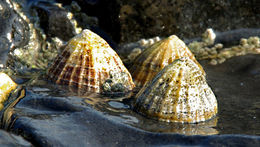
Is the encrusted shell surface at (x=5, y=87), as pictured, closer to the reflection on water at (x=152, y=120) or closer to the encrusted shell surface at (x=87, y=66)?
the reflection on water at (x=152, y=120)

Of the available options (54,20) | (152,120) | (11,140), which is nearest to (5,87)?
(11,140)

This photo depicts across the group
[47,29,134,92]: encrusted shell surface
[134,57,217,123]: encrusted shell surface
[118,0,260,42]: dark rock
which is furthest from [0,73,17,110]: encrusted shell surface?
[118,0,260,42]: dark rock

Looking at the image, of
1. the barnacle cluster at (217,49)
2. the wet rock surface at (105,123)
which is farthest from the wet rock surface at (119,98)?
the barnacle cluster at (217,49)

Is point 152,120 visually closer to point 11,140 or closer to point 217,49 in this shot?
point 11,140

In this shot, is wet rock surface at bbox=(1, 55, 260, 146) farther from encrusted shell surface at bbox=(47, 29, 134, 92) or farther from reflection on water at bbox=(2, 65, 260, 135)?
encrusted shell surface at bbox=(47, 29, 134, 92)

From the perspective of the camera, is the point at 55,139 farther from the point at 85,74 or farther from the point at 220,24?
the point at 220,24

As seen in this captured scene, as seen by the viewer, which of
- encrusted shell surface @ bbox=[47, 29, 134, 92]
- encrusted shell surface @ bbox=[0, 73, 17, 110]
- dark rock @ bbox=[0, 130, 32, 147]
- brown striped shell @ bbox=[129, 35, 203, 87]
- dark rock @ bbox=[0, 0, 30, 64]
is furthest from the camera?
dark rock @ bbox=[0, 0, 30, 64]
